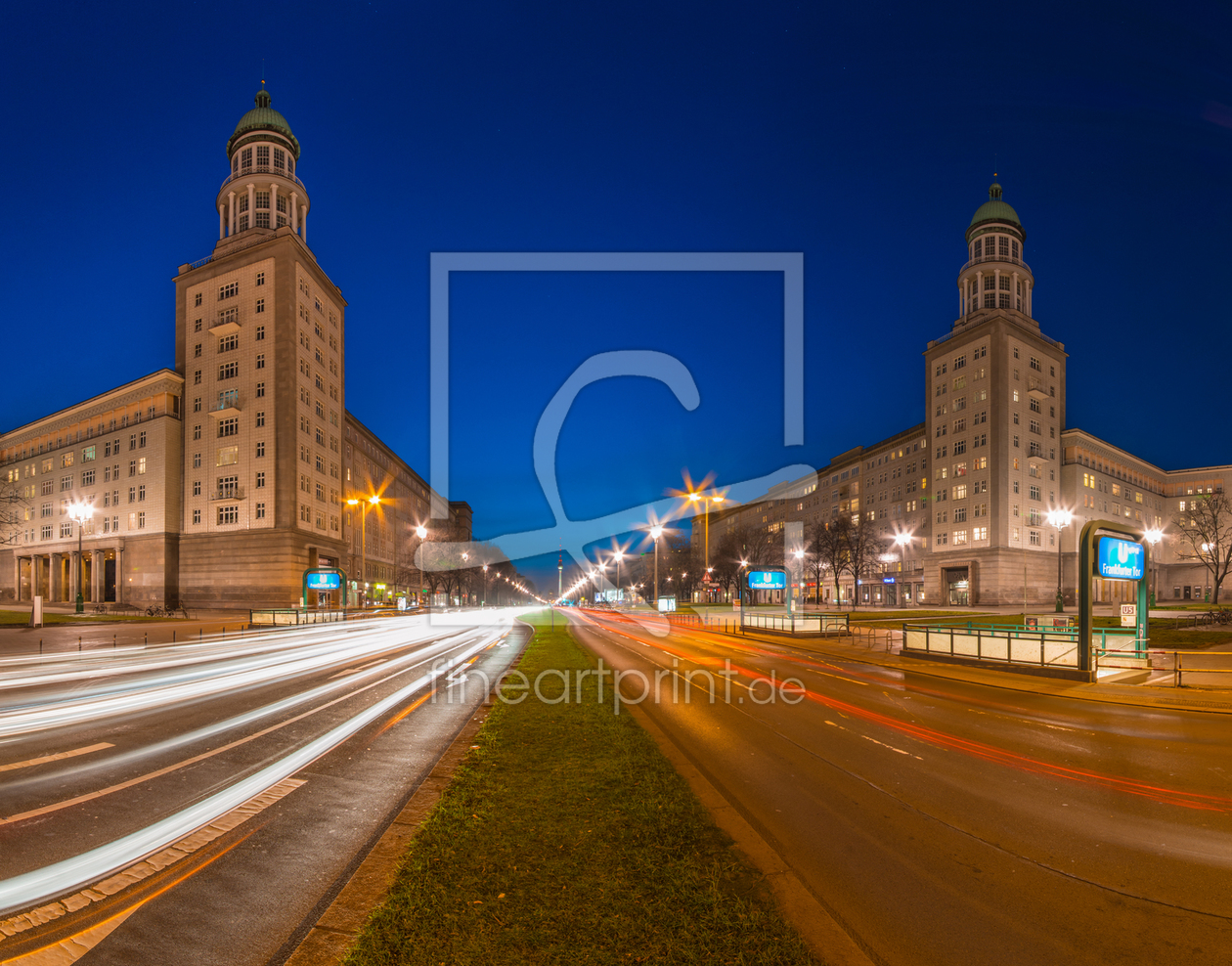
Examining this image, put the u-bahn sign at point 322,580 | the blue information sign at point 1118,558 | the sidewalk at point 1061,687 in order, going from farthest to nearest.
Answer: the u-bahn sign at point 322,580
the blue information sign at point 1118,558
the sidewalk at point 1061,687

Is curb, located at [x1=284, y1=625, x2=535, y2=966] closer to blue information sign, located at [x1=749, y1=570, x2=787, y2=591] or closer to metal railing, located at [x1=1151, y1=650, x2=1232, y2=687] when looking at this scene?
metal railing, located at [x1=1151, y1=650, x2=1232, y2=687]

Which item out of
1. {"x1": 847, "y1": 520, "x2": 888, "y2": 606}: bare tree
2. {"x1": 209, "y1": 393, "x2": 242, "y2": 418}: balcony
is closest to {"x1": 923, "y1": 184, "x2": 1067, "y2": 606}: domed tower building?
{"x1": 847, "y1": 520, "x2": 888, "y2": 606}: bare tree

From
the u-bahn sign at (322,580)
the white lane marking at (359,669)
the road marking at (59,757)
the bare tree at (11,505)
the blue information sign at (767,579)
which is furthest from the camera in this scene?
the bare tree at (11,505)

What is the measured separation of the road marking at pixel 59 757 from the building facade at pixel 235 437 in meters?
53.5

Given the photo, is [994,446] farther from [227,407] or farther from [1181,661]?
[227,407]

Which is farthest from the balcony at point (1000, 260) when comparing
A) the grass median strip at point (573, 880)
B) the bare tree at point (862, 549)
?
the grass median strip at point (573, 880)

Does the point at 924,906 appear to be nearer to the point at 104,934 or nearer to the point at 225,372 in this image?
the point at 104,934

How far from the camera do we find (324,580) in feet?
173

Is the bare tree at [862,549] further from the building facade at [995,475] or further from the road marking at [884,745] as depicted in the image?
the road marking at [884,745]

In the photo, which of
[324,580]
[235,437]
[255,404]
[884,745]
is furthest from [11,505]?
[884,745]

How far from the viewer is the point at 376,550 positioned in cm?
10331

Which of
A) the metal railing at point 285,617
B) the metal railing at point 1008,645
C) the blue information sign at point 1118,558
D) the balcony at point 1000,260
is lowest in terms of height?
the metal railing at point 285,617

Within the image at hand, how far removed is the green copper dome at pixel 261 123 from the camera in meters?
75.9

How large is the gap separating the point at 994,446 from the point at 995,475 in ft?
10.9
